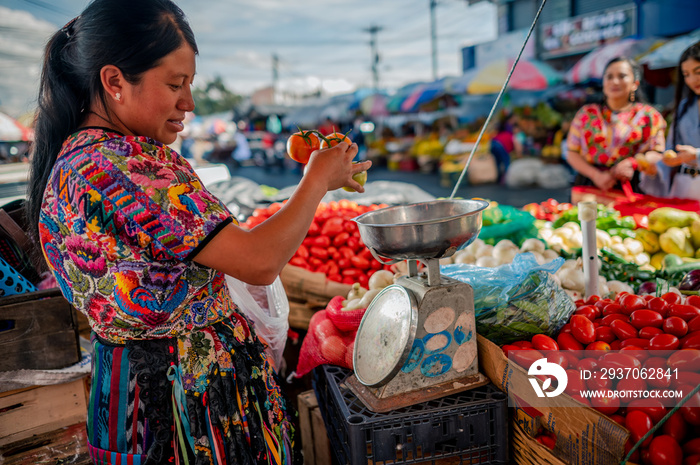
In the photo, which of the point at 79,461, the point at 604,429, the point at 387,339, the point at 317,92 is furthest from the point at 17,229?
the point at 317,92

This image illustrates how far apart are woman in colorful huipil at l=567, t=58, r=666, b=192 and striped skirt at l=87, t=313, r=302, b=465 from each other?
144 inches

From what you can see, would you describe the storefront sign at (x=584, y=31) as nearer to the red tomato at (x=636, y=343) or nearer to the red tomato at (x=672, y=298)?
the red tomato at (x=672, y=298)

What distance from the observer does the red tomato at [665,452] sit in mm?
1305

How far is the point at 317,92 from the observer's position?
143 ft

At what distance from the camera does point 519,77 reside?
33.5 ft

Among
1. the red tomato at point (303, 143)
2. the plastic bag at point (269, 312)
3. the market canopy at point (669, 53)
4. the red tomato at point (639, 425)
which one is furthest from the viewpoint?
the market canopy at point (669, 53)

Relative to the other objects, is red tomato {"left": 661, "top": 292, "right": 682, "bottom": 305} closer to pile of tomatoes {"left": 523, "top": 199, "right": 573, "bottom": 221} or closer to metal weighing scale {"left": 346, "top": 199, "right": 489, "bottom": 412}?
metal weighing scale {"left": 346, "top": 199, "right": 489, "bottom": 412}

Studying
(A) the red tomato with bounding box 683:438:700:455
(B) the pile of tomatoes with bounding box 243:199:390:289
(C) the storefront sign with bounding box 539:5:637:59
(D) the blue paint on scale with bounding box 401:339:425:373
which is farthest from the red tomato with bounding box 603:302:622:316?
(C) the storefront sign with bounding box 539:5:637:59

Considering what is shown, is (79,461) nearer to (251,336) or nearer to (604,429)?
(251,336)

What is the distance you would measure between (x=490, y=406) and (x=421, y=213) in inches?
30.3

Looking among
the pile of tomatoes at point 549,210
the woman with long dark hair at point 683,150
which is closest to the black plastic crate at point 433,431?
the pile of tomatoes at point 549,210

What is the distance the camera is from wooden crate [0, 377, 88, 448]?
1911mm

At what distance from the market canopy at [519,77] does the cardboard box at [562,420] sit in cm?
938

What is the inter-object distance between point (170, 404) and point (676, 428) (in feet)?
4.98
